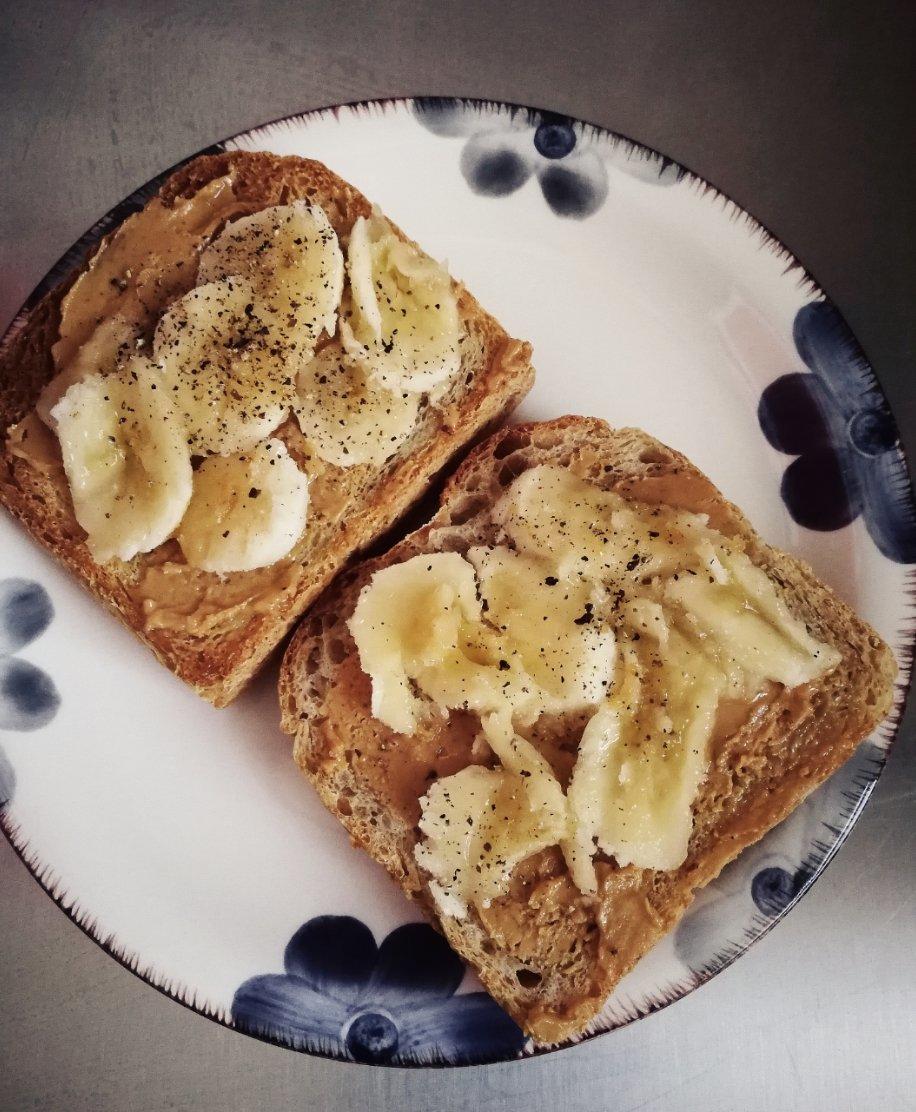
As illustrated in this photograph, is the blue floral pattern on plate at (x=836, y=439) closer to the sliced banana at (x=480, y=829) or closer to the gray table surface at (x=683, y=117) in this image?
the gray table surface at (x=683, y=117)

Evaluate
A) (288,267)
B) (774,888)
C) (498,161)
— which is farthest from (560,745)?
(498,161)

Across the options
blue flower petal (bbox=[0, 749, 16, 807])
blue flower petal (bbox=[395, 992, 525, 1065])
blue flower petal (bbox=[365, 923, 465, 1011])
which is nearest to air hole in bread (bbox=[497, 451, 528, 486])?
blue flower petal (bbox=[365, 923, 465, 1011])

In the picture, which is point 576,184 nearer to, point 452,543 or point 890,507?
point 452,543

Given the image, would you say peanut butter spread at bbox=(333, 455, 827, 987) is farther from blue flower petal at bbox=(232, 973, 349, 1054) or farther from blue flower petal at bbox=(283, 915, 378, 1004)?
blue flower petal at bbox=(232, 973, 349, 1054)

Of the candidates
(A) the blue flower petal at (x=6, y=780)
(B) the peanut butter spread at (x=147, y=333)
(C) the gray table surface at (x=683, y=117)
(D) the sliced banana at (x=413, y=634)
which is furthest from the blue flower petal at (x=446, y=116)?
(A) the blue flower petal at (x=6, y=780)

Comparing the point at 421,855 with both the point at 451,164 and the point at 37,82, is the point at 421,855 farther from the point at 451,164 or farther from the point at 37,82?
the point at 37,82

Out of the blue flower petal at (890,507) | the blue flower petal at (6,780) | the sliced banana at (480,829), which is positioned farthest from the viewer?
the blue flower petal at (890,507)
